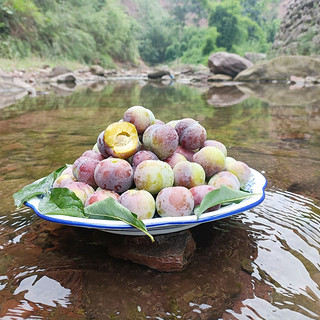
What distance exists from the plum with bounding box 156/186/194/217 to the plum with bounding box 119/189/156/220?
0.03 m

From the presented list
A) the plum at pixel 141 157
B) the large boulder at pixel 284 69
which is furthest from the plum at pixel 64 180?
the large boulder at pixel 284 69

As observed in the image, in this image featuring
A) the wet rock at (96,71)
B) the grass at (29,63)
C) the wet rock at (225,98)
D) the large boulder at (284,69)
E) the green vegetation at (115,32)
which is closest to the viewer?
the wet rock at (225,98)

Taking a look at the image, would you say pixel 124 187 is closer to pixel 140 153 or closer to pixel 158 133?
pixel 140 153

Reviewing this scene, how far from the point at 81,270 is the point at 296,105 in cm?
648

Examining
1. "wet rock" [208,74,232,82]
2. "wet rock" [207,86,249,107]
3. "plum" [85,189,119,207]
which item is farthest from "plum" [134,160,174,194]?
"wet rock" [208,74,232,82]

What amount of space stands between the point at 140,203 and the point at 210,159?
0.41 m

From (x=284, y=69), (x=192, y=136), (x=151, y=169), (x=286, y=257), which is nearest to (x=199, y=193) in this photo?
(x=151, y=169)

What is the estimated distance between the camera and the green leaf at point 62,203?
1.21 meters

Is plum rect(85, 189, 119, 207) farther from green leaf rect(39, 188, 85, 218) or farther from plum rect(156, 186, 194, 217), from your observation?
plum rect(156, 186, 194, 217)

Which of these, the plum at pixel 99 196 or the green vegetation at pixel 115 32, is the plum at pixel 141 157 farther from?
the green vegetation at pixel 115 32

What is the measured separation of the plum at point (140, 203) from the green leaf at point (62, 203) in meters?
0.16

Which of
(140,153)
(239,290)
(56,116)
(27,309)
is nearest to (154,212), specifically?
(140,153)

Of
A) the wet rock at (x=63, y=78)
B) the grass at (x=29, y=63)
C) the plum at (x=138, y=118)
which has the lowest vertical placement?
the wet rock at (x=63, y=78)

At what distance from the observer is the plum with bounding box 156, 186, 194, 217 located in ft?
3.90
